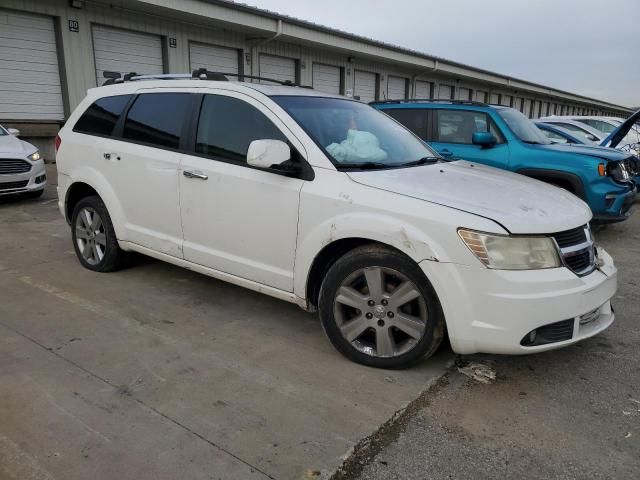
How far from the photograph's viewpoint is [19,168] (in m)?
8.05

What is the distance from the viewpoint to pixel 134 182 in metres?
4.30

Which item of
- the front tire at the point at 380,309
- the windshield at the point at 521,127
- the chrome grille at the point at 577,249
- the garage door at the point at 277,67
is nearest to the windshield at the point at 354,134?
the front tire at the point at 380,309

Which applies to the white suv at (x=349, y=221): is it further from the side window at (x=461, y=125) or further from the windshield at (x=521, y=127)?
the windshield at (x=521, y=127)

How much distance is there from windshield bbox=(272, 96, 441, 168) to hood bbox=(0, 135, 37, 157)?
245 inches

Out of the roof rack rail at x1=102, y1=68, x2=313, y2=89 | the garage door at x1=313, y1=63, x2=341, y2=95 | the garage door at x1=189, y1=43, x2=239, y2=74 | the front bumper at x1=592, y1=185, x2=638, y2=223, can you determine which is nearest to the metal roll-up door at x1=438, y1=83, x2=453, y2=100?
the garage door at x1=313, y1=63, x2=341, y2=95

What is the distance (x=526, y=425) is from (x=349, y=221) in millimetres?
1455

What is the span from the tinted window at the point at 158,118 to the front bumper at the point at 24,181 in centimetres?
463

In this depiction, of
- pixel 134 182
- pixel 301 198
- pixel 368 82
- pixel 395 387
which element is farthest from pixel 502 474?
pixel 368 82

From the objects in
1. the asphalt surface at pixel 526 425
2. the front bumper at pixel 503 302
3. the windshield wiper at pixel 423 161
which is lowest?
the asphalt surface at pixel 526 425

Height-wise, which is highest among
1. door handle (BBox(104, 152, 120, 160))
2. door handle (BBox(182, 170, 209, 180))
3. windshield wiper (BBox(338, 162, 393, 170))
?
windshield wiper (BBox(338, 162, 393, 170))

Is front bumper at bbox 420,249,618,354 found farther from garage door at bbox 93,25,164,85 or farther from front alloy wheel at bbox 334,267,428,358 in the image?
garage door at bbox 93,25,164,85

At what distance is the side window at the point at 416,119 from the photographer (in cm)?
746

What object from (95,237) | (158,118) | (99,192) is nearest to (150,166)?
(158,118)

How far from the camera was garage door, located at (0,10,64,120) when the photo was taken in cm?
1106
